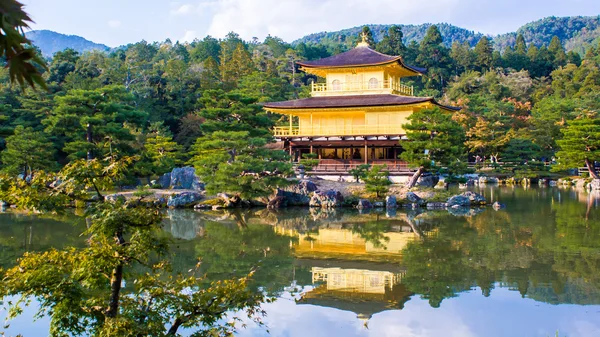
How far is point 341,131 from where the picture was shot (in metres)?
25.0

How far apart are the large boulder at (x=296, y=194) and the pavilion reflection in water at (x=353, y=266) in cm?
494

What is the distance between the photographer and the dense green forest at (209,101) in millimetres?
20609

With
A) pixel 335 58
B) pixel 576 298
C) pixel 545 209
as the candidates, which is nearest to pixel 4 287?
pixel 576 298

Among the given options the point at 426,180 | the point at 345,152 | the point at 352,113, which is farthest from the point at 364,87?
the point at 426,180

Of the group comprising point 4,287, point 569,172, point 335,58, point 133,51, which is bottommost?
point 569,172

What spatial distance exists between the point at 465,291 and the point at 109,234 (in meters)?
5.68

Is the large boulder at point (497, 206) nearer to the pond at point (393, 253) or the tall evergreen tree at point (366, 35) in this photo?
the pond at point (393, 253)

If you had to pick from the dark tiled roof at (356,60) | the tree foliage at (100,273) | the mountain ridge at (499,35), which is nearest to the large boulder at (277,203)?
the dark tiled roof at (356,60)

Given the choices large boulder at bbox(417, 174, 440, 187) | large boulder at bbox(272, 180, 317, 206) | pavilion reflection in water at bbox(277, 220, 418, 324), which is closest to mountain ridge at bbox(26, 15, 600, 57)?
large boulder at bbox(417, 174, 440, 187)

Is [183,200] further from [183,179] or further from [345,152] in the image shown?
[345,152]

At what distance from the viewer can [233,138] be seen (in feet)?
61.2

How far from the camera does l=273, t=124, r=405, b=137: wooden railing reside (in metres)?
23.7

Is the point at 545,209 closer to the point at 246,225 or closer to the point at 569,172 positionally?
the point at 246,225

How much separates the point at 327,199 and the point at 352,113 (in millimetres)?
7573
